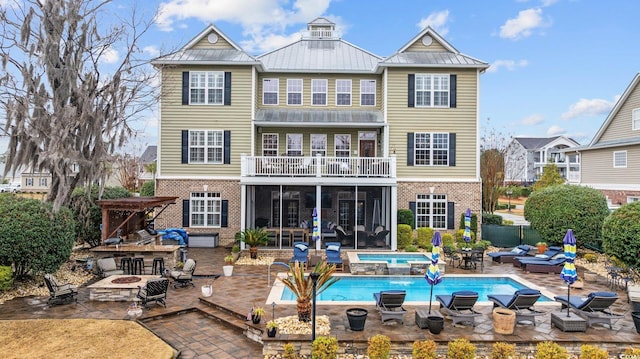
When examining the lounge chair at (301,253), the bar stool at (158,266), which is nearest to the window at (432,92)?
the lounge chair at (301,253)

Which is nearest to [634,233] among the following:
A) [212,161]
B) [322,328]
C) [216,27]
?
[322,328]

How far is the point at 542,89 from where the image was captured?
26.8 metres

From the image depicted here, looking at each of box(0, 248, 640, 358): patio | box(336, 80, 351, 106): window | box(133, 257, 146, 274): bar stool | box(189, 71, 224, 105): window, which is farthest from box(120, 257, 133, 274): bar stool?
box(336, 80, 351, 106): window

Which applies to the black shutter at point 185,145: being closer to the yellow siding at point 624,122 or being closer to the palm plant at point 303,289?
the palm plant at point 303,289

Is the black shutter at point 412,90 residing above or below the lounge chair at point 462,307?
above

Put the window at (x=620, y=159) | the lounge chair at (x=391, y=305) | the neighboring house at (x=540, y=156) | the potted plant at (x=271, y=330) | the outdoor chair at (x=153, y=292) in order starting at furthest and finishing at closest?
1. the neighboring house at (x=540, y=156)
2. the window at (x=620, y=159)
3. the outdoor chair at (x=153, y=292)
4. the lounge chair at (x=391, y=305)
5. the potted plant at (x=271, y=330)

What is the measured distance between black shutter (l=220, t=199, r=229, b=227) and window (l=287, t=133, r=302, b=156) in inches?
173

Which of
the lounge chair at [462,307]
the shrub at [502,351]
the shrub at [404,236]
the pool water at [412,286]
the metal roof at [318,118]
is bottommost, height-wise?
the pool water at [412,286]

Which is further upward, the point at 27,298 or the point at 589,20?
the point at 589,20

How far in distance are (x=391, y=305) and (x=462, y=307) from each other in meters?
1.74

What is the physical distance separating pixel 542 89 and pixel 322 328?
24952mm

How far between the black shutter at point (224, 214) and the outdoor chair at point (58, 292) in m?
9.78

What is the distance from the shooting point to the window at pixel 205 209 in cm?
2123

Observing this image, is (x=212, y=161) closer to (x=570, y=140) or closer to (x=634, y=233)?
(x=634, y=233)
